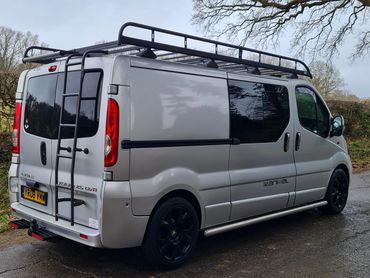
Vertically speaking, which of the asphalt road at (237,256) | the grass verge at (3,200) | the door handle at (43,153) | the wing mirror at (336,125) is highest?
the wing mirror at (336,125)

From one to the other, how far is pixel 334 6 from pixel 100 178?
19287 mm

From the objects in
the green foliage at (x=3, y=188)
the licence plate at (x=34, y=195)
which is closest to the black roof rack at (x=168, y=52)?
the licence plate at (x=34, y=195)

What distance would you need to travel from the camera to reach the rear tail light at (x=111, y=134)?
3803mm

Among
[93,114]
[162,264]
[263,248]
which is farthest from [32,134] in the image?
[263,248]

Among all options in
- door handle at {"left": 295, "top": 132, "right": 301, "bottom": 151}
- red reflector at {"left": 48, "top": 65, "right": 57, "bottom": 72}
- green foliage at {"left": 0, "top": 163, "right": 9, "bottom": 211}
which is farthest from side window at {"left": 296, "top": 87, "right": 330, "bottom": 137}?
green foliage at {"left": 0, "top": 163, "right": 9, "bottom": 211}

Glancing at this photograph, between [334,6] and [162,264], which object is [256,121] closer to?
[162,264]

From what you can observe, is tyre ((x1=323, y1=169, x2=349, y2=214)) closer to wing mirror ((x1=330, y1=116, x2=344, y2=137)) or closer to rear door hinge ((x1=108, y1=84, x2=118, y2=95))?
wing mirror ((x1=330, y1=116, x2=344, y2=137))

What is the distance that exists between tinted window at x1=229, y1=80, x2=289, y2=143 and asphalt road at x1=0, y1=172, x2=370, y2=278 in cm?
129

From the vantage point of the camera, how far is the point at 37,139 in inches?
180

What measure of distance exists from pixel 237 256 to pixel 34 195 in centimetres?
233

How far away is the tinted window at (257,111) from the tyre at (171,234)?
1.10m

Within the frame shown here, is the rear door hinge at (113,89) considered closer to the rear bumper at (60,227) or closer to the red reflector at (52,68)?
the red reflector at (52,68)

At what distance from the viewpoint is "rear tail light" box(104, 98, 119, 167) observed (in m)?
3.80

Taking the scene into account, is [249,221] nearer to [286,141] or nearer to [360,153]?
[286,141]
